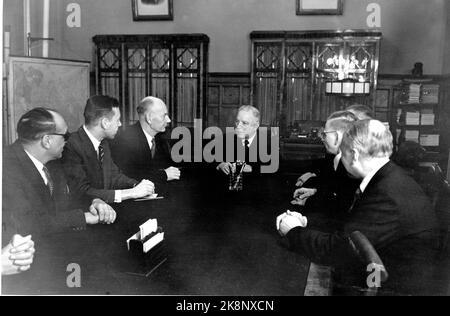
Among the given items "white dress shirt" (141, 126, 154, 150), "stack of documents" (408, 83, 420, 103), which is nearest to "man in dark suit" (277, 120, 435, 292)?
"white dress shirt" (141, 126, 154, 150)

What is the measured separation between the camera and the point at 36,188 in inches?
89.7

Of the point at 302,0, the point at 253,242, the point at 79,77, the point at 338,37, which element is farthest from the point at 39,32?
the point at 253,242

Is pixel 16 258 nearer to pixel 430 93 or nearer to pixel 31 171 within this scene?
pixel 31 171

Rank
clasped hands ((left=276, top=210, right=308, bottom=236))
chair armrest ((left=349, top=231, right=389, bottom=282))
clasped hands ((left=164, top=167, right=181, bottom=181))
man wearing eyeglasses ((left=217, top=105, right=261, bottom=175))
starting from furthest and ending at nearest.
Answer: man wearing eyeglasses ((left=217, top=105, right=261, bottom=175)) < clasped hands ((left=164, top=167, right=181, bottom=181)) < clasped hands ((left=276, top=210, right=308, bottom=236)) < chair armrest ((left=349, top=231, right=389, bottom=282))

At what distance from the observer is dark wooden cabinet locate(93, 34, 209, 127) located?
691 cm

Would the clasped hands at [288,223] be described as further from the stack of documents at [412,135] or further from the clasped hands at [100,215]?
the stack of documents at [412,135]

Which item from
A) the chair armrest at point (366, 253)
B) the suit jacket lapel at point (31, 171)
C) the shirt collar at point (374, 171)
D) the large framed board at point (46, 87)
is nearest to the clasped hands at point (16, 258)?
the suit jacket lapel at point (31, 171)

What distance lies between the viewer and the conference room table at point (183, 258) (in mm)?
1604

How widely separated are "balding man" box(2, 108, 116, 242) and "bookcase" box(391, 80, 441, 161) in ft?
16.0

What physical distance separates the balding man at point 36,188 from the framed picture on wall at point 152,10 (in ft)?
16.7

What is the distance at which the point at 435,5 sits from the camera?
6.47 metres

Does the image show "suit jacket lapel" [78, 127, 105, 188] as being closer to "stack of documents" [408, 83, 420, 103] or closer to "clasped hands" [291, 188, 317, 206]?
"clasped hands" [291, 188, 317, 206]

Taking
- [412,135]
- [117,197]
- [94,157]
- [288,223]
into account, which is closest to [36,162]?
[117,197]
